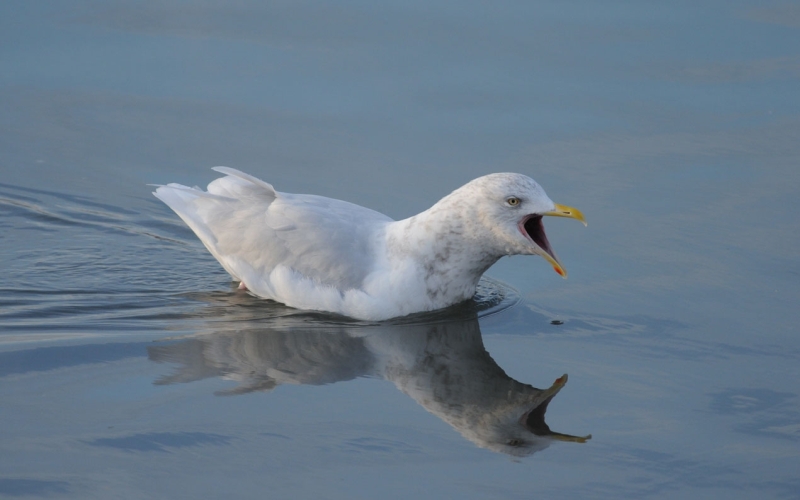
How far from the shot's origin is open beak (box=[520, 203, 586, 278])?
24.6 ft

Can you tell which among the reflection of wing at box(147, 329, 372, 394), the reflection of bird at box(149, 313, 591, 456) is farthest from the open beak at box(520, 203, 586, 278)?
the reflection of wing at box(147, 329, 372, 394)

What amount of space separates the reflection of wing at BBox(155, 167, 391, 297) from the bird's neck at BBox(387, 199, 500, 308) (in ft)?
0.87

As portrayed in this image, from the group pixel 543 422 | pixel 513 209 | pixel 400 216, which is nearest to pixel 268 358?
pixel 543 422

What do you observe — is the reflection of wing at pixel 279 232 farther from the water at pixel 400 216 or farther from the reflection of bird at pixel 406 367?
the reflection of bird at pixel 406 367

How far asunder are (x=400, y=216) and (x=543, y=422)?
332 cm

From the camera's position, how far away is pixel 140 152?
10.5m

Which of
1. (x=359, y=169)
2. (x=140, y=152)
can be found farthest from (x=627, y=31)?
(x=140, y=152)

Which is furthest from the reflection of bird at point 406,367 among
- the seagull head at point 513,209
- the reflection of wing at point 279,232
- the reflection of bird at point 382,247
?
the seagull head at point 513,209

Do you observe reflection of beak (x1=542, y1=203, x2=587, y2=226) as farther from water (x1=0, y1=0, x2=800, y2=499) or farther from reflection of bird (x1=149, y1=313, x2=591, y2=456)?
reflection of bird (x1=149, y1=313, x2=591, y2=456)

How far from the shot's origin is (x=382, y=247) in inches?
319

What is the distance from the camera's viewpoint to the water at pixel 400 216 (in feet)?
19.7

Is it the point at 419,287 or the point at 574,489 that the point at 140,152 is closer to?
the point at 419,287

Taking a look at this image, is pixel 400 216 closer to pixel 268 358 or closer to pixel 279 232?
pixel 279 232

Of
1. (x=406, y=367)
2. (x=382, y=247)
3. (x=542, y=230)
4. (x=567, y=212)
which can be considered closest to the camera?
(x=406, y=367)
